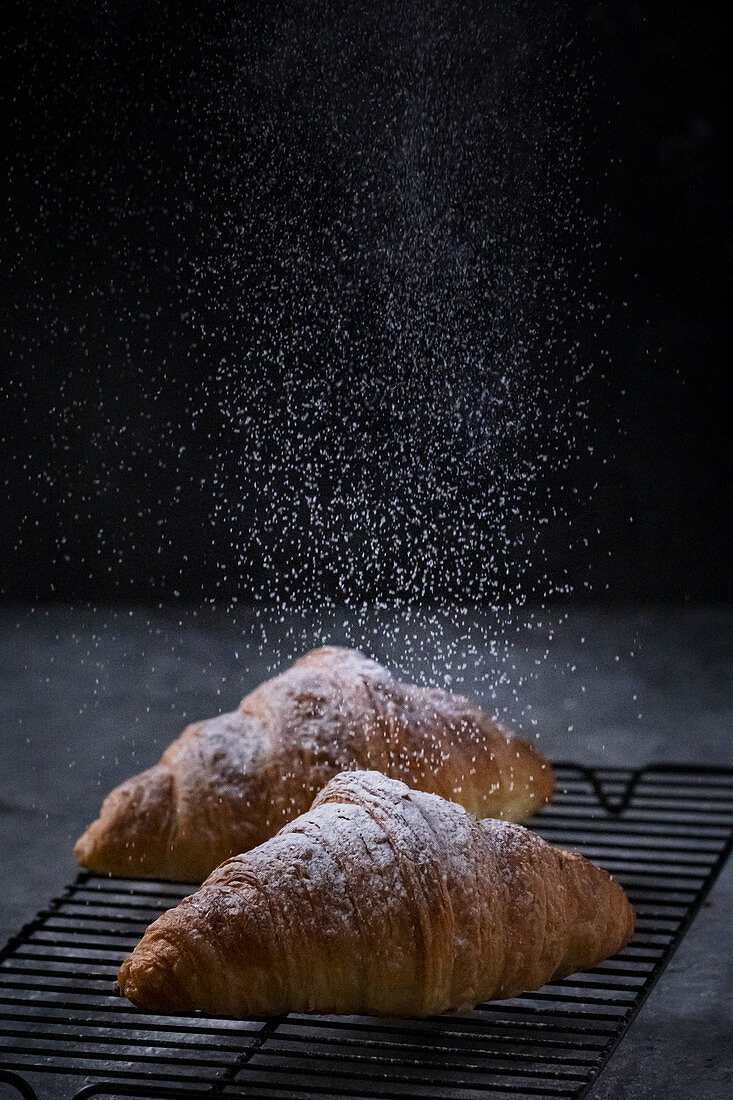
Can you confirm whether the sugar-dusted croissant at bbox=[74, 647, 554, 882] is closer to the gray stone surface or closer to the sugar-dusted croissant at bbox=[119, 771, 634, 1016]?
the gray stone surface

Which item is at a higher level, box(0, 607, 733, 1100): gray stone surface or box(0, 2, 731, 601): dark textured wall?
box(0, 2, 731, 601): dark textured wall

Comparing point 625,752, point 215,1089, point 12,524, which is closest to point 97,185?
point 12,524

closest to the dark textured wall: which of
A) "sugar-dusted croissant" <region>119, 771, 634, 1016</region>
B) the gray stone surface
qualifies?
the gray stone surface

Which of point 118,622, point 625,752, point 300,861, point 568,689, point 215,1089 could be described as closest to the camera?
point 215,1089

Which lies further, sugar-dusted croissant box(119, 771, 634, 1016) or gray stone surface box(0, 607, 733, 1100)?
gray stone surface box(0, 607, 733, 1100)

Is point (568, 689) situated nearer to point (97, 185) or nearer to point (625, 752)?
point (625, 752)

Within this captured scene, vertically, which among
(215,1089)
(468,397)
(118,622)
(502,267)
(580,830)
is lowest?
(118,622)
